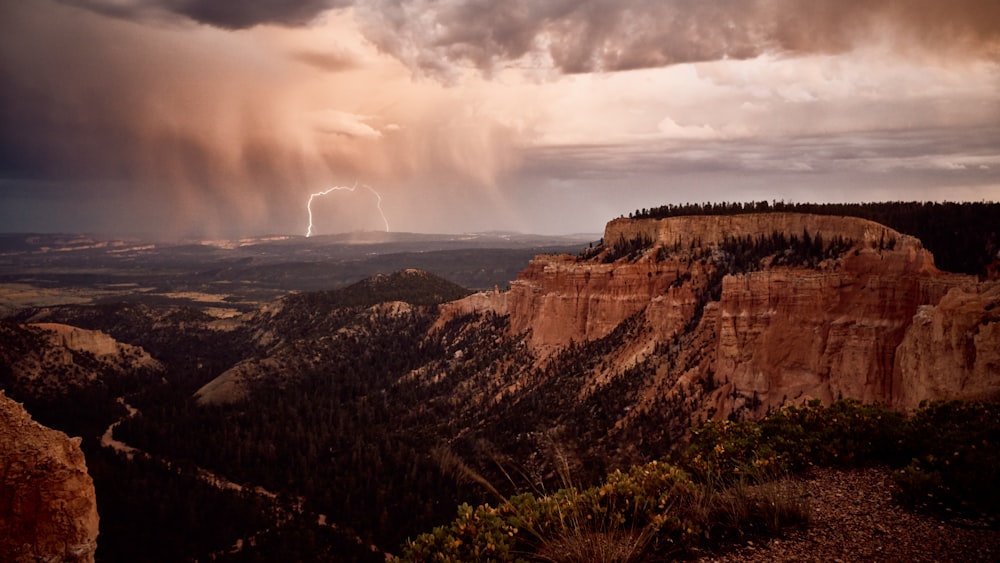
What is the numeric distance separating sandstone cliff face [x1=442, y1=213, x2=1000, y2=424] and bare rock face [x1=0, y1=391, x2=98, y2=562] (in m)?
27.9

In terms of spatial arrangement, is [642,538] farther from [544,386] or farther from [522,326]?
[522,326]

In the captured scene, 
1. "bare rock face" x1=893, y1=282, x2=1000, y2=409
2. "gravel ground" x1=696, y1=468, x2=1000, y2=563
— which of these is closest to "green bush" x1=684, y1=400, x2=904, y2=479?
"gravel ground" x1=696, y1=468, x2=1000, y2=563

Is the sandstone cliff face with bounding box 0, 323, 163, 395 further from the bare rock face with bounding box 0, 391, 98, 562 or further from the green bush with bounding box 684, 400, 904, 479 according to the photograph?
the green bush with bounding box 684, 400, 904, 479

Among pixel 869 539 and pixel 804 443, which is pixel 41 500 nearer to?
pixel 869 539

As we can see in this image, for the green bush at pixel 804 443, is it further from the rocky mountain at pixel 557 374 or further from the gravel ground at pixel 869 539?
the rocky mountain at pixel 557 374

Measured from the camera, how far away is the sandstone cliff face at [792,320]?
33.2 meters

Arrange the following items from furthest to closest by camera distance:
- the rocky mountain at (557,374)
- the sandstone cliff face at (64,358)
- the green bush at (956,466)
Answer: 1. the sandstone cliff face at (64,358)
2. the rocky mountain at (557,374)
3. the green bush at (956,466)

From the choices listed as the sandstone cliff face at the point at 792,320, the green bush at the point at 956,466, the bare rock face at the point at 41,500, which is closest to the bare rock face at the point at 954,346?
the sandstone cliff face at the point at 792,320

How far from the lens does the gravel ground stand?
11227mm

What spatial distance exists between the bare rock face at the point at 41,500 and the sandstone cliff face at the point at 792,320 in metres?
27.9

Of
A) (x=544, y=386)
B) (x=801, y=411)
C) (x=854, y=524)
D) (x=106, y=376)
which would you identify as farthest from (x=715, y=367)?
(x=106, y=376)

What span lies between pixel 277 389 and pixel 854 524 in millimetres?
93476

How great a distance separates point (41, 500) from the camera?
1405 centimetres

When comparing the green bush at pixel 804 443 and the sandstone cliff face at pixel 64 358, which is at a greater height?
the green bush at pixel 804 443
